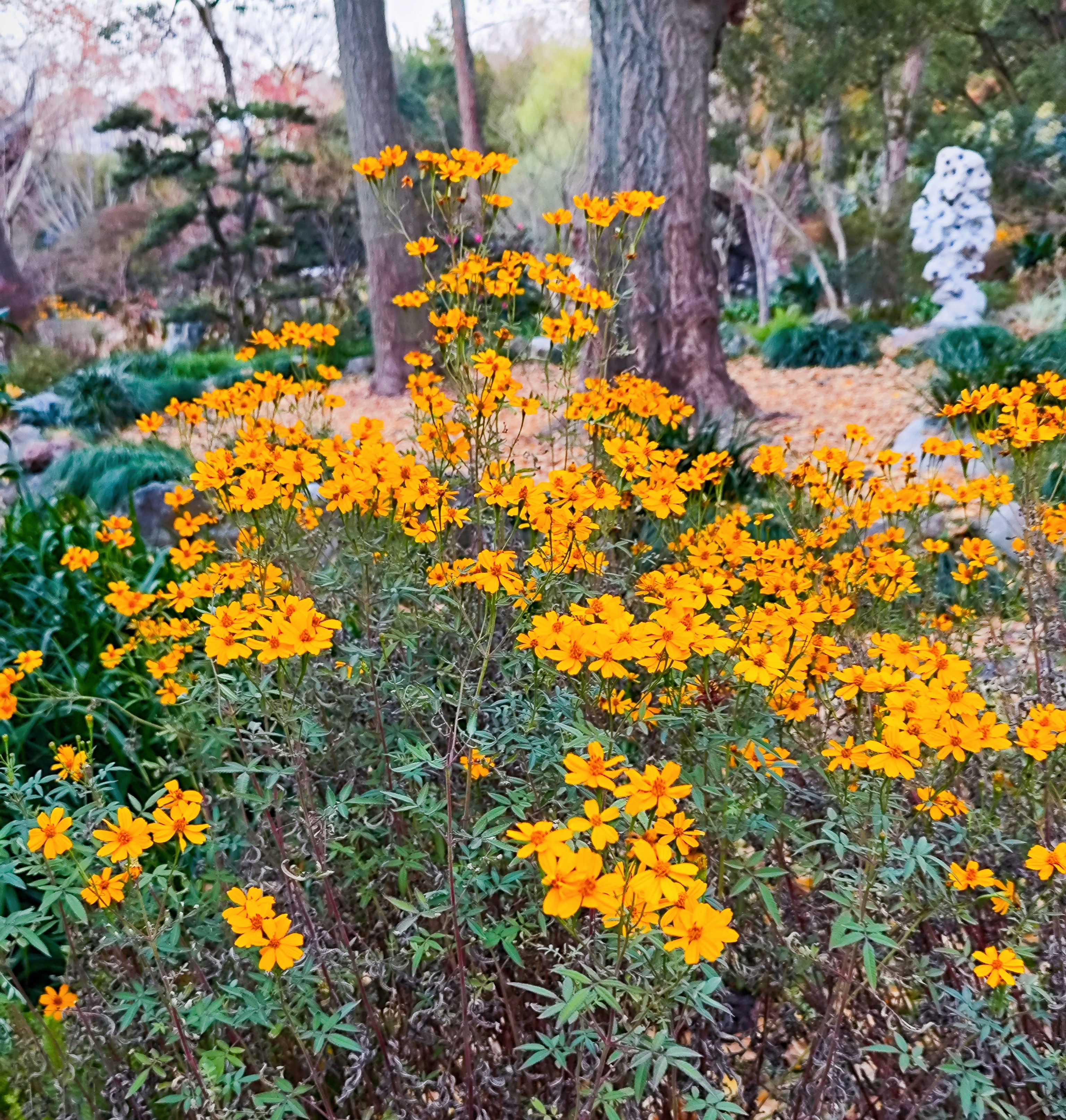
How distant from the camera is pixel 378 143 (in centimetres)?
723

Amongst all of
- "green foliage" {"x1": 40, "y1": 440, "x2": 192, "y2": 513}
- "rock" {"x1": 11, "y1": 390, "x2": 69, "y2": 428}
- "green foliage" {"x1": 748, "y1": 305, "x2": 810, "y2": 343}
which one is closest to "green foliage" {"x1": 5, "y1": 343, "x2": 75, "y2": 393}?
"rock" {"x1": 11, "y1": 390, "x2": 69, "y2": 428}

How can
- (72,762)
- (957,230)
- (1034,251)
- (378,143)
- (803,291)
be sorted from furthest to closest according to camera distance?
(803,291) < (1034,251) < (957,230) < (378,143) < (72,762)

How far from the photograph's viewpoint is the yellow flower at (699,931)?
764 millimetres

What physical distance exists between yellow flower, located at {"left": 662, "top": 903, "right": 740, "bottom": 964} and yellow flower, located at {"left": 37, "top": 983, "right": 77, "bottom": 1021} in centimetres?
108

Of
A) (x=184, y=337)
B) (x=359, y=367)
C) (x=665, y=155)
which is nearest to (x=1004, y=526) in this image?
(x=665, y=155)

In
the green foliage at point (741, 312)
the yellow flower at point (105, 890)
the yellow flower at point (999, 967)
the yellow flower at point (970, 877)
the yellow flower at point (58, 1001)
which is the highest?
the yellow flower at point (105, 890)

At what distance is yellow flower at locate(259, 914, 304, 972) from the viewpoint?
2.94 ft

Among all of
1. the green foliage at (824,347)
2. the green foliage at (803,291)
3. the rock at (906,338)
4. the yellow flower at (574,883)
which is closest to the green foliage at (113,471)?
the yellow flower at (574,883)

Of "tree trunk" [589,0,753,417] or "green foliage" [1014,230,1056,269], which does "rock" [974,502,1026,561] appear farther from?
"green foliage" [1014,230,1056,269]

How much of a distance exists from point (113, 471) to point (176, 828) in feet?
14.8

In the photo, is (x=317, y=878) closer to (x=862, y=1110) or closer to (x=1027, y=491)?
(x=862, y=1110)

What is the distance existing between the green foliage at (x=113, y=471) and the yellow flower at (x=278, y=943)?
3.99 metres

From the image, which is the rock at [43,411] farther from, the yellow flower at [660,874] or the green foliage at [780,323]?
the yellow flower at [660,874]

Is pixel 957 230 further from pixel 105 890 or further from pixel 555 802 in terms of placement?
pixel 105 890
